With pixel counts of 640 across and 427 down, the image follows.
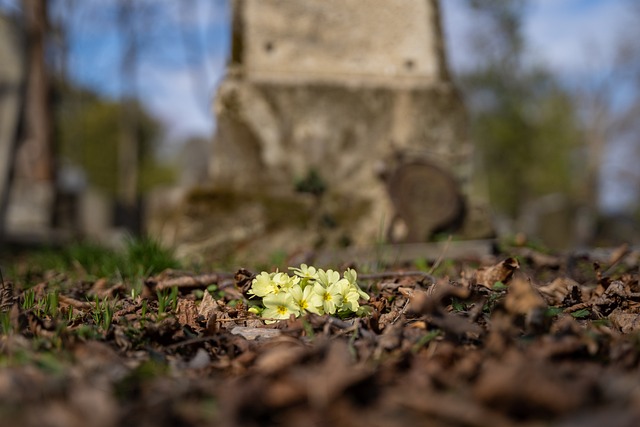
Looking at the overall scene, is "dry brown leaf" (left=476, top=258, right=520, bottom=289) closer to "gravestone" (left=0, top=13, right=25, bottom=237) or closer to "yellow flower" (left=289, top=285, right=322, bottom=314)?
"yellow flower" (left=289, top=285, right=322, bottom=314)

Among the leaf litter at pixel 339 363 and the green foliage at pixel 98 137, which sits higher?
the leaf litter at pixel 339 363

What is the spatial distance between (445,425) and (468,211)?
4.39 metres

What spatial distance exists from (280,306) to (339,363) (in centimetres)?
77

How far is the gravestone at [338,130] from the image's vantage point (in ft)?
16.5

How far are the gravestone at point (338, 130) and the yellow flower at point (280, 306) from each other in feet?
9.51

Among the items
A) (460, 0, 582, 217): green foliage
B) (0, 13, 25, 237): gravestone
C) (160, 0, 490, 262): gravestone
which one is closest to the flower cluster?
(160, 0, 490, 262): gravestone

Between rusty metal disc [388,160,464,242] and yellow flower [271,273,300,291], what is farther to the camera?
rusty metal disc [388,160,464,242]

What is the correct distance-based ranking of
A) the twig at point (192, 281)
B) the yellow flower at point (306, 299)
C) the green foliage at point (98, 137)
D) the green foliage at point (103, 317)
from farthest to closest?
the green foliage at point (98, 137)
the twig at point (192, 281)
the yellow flower at point (306, 299)
the green foliage at point (103, 317)

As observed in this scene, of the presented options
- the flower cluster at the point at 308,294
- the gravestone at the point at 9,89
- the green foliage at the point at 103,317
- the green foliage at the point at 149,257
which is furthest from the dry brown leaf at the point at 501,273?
the gravestone at the point at 9,89

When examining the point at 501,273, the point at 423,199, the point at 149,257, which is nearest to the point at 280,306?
the point at 501,273

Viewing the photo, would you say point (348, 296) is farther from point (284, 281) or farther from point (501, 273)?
point (501, 273)

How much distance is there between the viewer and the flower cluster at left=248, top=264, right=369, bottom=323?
1953 millimetres

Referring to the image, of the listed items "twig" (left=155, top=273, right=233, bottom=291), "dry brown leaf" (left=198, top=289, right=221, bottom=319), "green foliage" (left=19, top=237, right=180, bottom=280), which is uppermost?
"dry brown leaf" (left=198, top=289, right=221, bottom=319)

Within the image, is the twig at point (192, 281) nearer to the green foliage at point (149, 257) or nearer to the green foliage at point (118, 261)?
the green foliage at point (118, 261)
